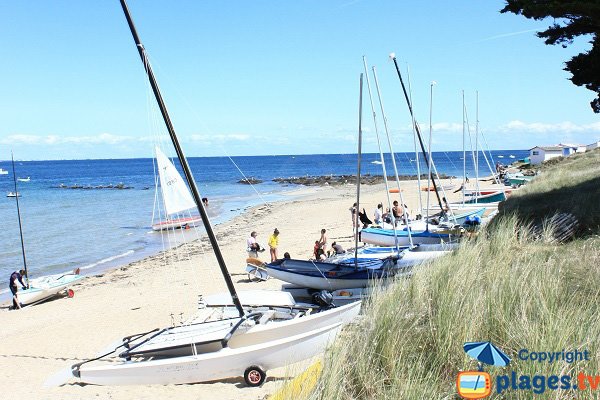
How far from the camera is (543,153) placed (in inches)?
2554

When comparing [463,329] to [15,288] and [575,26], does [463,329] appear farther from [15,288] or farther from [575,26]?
[15,288]

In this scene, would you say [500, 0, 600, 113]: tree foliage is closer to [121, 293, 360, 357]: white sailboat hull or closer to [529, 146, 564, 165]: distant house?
[121, 293, 360, 357]: white sailboat hull

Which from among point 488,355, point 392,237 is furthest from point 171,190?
point 392,237

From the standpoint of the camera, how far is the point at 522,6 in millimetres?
12750

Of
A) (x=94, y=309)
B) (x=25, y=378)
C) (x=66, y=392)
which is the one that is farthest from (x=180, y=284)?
(x=66, y=392)

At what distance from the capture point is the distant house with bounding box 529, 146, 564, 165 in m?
63.5

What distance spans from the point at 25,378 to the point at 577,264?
10.3m

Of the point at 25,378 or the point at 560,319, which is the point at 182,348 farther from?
the point at 560,319

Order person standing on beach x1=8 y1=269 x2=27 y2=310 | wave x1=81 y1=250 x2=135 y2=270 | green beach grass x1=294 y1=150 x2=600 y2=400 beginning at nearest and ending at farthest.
Result: 1. green beach grass x1=294 y1=150 x2=600 y2=400
2. person standing on beach x1=8 y1=269 x2=27 y2=310
3. wave x1=81 y1=250 x2=135 y2=270

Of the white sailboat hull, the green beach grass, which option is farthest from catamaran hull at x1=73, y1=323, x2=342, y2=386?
the green beach grass

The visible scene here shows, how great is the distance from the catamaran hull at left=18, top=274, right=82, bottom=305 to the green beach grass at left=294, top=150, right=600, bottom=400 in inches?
605

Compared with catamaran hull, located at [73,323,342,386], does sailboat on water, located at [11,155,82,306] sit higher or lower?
lower

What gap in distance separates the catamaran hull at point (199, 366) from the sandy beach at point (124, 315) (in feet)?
0.50

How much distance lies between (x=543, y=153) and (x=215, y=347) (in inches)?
2548
